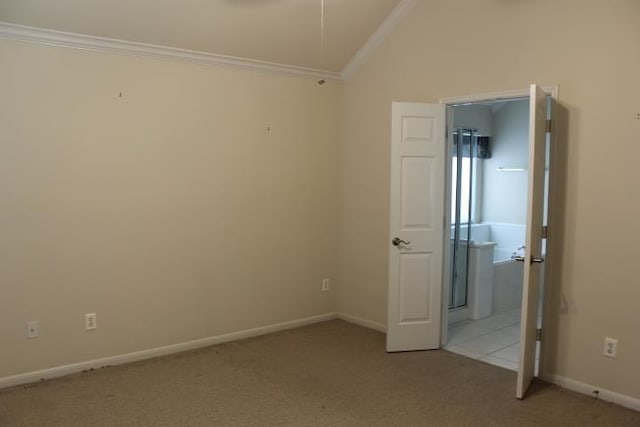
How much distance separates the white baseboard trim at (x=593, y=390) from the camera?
10.9ft

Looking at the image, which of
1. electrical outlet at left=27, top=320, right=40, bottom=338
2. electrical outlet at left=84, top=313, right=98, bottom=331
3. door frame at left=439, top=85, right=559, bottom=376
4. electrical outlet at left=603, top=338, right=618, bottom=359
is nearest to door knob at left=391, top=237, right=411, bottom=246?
door frame at left=439, top=85, right=559, bottom=376

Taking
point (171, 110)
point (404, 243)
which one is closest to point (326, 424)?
point (404, 243)

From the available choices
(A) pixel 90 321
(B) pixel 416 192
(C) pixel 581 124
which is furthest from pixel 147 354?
(C) pixel 581 124

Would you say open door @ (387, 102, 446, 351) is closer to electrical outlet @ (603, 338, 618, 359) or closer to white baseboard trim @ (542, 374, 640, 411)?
white baseboard trim @ (542, 374, 640, 411)

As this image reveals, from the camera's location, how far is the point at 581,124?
3.49 metres

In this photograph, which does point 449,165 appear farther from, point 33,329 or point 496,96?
point 33,329

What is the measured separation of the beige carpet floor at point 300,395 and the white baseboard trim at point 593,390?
0.06m

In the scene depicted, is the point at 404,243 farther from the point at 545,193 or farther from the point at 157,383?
the point at 157,383

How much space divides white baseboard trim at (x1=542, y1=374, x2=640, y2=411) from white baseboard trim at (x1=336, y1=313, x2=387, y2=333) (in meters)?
1.57

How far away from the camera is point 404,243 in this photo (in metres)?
4.26

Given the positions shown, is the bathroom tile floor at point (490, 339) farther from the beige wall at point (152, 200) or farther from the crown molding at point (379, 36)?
the crown molding at point (379, 36)

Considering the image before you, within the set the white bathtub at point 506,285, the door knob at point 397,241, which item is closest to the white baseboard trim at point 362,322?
the door knob at point 397,241

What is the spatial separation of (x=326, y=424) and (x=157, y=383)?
1.31 metres

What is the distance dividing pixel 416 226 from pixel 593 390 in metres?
1.71
